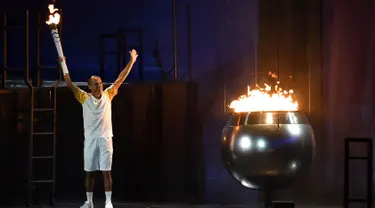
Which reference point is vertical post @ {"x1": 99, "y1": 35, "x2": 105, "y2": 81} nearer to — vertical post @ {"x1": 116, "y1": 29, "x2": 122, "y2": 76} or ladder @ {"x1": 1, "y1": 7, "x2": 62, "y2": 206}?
vertical post @ {"x1": 116, "y1": 29, "x2": 122, "y2": 76}

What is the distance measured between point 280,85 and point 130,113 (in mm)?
2015

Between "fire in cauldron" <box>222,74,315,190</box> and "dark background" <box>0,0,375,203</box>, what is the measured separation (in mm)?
1703

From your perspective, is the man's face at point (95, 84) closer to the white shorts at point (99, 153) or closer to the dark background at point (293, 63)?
the white shorts at point (99, 153)

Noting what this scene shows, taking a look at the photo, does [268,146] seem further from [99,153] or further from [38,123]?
[38,123]

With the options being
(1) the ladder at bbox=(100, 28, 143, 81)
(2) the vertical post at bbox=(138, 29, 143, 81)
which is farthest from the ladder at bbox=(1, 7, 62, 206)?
(2) the vertical post at bbox=(138, 29, 143, 81)

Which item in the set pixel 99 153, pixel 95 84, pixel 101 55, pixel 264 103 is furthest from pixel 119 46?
pixel 264 103

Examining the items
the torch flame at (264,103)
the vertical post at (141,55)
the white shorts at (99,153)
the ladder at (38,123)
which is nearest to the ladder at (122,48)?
the vertical post at (141,55)

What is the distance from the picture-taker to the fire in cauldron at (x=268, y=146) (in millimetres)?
6219

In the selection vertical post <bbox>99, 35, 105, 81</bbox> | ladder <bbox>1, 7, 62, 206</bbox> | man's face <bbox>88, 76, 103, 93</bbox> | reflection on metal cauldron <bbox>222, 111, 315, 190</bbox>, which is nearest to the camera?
reflection on metal cauldron <bbox>222, 111, 315, 190</bbox>

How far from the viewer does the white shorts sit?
264 inches

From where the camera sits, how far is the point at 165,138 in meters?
8.26

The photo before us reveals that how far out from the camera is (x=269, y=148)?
6.20 metres

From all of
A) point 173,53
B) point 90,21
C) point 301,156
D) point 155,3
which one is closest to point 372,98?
point 301,156

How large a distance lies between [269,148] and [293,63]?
2.28 meters
